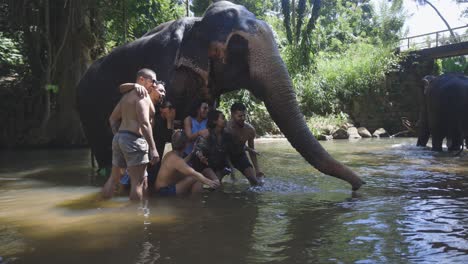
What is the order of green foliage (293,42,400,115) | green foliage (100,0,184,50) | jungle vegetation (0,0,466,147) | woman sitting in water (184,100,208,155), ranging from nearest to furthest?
woman sitting in water (184,100,208,155) < jungle vegetation (0,0,466,147) < green foliage (100,0,184,50) < green foliage (293,42,400,115)

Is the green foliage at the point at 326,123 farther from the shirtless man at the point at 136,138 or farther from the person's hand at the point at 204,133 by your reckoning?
the shirtless man at the point at 136,138

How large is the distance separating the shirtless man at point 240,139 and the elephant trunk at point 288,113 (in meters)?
0.59

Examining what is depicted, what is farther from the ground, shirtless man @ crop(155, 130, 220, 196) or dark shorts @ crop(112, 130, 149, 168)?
dark shorts @ crop(112, 130, 149, 168)

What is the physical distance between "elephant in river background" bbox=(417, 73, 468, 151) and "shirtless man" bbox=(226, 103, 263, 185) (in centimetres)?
658

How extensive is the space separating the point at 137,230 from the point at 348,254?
5.29ft

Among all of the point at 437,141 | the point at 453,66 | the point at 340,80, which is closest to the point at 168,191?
the point at 437,141

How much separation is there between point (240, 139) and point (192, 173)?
1247 mm

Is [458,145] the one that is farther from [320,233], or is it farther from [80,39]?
[80,39]

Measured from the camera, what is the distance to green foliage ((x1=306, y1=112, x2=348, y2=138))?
18781mm

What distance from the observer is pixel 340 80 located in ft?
75.8

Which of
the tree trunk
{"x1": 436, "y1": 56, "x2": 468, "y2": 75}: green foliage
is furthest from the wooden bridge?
the tree trunk

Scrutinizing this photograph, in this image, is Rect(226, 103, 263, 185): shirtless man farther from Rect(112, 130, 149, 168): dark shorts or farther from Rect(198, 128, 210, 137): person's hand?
Rect(112, 130, 149, 168): dark shorts

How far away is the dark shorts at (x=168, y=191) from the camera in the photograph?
546 cm

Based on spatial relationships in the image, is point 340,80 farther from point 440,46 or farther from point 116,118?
point 116,118
